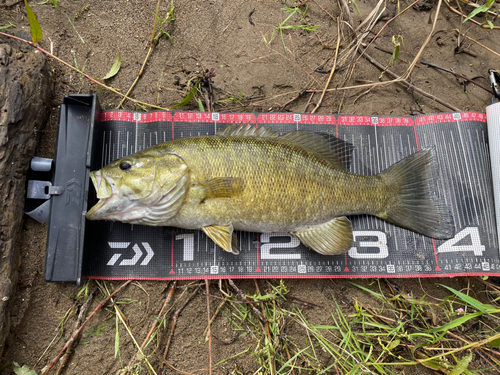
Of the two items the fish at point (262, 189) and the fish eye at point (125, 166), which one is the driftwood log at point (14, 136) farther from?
the fish eye at point (125, 166)

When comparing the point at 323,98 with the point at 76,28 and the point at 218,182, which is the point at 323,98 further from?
the point at 76,28

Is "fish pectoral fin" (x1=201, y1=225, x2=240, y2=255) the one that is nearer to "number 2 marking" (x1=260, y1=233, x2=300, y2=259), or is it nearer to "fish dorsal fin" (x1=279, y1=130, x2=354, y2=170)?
"number 2 marking" (x1=260, y1=233, x2=300, y2=259)

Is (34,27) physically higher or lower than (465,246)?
higher

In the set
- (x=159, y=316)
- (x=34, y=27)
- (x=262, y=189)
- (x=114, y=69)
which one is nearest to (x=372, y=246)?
(x=262, y=189)

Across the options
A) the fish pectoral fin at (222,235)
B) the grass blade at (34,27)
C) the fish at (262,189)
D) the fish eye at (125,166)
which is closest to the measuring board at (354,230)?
the fish at (262,189)

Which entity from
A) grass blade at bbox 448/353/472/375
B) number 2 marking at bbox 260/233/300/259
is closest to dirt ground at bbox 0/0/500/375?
number 2 marking at bbox 260/233/300/259

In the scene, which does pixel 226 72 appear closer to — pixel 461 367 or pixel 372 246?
pixel 372 246

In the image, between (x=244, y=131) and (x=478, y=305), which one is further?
(x=244, y=131)
